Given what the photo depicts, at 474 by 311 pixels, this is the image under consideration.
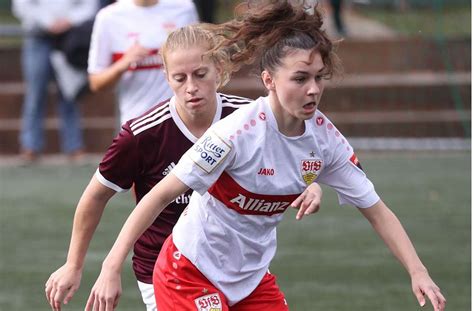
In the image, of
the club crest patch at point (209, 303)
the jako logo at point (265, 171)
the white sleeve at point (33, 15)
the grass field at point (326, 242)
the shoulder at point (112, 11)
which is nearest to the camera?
the jako logo at point (265, 171)

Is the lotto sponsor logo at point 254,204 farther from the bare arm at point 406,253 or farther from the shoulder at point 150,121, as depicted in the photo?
the shoulder at point 150,121

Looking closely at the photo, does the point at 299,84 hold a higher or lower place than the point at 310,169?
higher

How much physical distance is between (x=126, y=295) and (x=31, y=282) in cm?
68

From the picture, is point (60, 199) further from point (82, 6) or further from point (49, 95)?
point (49, 95)

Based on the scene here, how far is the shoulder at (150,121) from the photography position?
4820 mm

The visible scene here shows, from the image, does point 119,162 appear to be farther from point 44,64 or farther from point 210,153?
point 44,64

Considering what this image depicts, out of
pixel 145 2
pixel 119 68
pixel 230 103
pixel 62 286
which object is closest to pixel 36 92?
pixel 145 2

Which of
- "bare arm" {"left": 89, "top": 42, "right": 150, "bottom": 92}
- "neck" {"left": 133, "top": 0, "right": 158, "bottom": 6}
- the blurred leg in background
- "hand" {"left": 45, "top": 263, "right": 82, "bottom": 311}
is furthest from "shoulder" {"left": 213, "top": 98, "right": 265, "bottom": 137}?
the blurred leg in background

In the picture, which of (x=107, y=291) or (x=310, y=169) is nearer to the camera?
(x=107, y=291)

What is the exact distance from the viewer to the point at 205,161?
4398mm

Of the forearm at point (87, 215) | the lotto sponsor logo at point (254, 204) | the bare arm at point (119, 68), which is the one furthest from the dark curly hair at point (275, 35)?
the bare arm at point (119, 68)

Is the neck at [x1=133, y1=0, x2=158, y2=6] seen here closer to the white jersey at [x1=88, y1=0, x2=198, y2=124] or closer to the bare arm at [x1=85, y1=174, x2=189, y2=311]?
the white jersey at [x1=88, y1=0, x2=198, y2=124]

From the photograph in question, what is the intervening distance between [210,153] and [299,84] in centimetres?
37

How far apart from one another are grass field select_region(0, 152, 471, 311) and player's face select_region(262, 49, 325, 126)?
2588 millimetres
